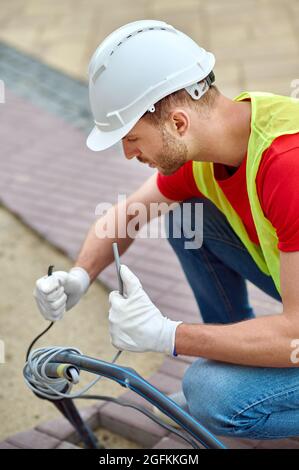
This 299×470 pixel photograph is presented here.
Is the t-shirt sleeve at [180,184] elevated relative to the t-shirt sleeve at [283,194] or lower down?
lower down

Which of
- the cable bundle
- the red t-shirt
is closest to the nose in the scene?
the red t-shirt

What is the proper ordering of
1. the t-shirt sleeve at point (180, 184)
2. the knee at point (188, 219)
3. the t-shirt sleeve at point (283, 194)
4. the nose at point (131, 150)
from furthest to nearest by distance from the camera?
→ the knee at point (188, 219), the t-shirt sleeve at point (180, 184), the nose at point (131, 150), the t-shirt sleeve at point (283, 194)

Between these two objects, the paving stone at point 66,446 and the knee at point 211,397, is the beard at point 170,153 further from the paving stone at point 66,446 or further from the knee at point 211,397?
the paving stone at point 66,446

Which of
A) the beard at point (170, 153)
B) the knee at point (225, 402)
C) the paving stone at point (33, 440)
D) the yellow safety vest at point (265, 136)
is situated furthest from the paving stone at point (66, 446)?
the beard at point (170, 153)

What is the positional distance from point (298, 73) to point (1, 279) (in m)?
2.66

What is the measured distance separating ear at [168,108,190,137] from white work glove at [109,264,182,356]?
15.1 inches

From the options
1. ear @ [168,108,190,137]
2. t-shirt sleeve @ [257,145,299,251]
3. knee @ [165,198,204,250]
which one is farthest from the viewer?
knee @ [165,198,204,250]

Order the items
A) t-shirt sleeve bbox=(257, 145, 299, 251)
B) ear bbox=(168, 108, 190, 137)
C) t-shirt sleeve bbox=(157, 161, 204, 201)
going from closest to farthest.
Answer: t-shirt sleeve bbox=(257, 145, 299, 251) < ear bbox=(168, 108, 190, 137) < t-shirt sleeve bbox=(157, 161, 204, 201)

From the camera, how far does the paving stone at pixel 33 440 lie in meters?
2.63

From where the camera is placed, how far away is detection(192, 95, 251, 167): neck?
2.21 metres

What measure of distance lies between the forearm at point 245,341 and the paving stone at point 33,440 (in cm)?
71

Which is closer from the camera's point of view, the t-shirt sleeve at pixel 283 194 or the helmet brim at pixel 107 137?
the t-shirt sleeve at pixel 283 194

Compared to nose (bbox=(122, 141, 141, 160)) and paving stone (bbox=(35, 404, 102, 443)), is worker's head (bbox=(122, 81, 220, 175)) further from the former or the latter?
paving stone (bbox=(35, 404, 102, 443))

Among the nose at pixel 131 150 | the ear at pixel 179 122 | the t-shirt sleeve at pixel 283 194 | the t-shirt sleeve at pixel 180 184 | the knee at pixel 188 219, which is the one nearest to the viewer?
the t-shirt sleeve at pixel 283 194
